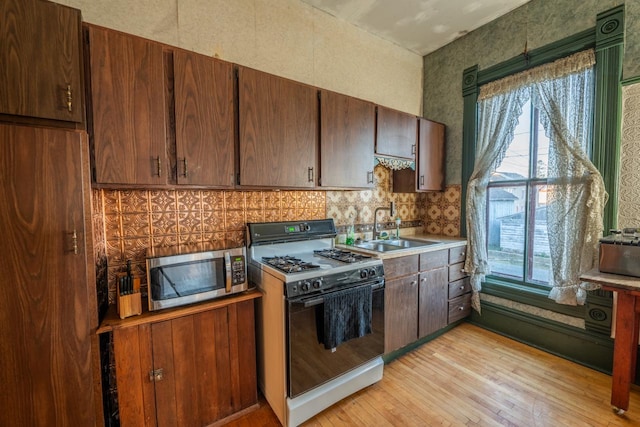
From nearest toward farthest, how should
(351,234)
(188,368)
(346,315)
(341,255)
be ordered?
(188,368) → (346,315) → (341,255) → (351,234)

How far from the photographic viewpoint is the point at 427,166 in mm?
3025

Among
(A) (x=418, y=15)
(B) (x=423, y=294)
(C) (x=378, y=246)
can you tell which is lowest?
(B) (x=423, y=294)

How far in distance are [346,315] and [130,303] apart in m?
1.28

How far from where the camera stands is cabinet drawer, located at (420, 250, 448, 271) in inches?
98.7

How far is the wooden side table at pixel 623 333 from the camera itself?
1685 millimetres

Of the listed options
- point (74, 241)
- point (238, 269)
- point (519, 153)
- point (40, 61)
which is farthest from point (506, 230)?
point (40, 61)

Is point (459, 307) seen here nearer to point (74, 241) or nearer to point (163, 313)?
point (163, 313)

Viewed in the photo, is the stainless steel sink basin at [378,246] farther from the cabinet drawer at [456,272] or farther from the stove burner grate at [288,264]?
the stove burner grate at [288,264]

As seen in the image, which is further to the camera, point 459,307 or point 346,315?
point 459,307

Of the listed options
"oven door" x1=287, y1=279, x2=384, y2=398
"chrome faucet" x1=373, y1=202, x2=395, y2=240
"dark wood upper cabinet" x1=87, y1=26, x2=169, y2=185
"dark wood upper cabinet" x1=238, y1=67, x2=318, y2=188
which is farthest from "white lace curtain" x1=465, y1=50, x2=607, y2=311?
"dark wood upper cabinet" x1=87, y1=26, x2=169, y2=185

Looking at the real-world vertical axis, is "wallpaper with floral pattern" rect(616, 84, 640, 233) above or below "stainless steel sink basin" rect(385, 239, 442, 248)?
above

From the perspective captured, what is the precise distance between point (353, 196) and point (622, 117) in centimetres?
219

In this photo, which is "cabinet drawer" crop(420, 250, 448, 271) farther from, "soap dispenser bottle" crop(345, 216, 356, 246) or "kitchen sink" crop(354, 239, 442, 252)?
"soap dispenser bottle" crop(345, 216, 356, 246)

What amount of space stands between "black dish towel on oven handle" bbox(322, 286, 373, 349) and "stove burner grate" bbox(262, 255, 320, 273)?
0.78ft
